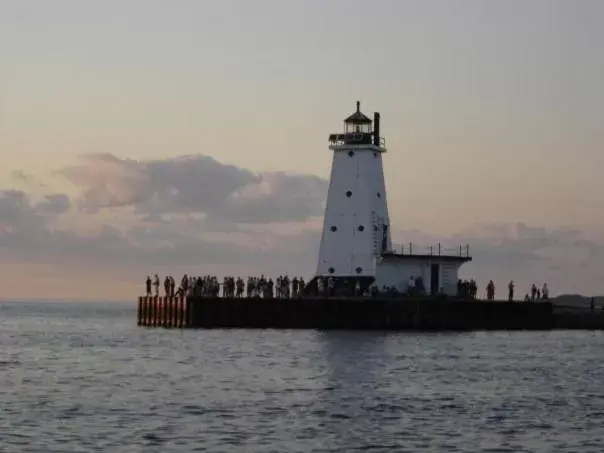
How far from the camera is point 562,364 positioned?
52.0 metres

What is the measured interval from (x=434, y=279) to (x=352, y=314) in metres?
7.33

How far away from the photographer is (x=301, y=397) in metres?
36.6

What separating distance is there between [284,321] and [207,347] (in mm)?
12937

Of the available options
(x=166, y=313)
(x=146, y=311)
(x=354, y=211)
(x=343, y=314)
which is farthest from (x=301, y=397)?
(x=146, y=311)

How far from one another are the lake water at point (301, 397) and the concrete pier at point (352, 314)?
598cm

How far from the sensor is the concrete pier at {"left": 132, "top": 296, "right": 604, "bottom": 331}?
68062 millimetres

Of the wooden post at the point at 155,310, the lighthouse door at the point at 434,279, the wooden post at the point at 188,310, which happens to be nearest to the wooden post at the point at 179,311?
the wooden post at the point at 188,310

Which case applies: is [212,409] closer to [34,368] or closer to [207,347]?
[34,368]

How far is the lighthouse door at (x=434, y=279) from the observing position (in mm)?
72875

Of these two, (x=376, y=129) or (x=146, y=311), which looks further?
(x=146, y=311)

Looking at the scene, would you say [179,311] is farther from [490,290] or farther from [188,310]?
[490,290]

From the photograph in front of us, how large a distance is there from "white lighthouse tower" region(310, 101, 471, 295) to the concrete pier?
2.63 meters

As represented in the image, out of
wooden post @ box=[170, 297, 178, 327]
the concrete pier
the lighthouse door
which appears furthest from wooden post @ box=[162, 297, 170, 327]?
the lighthouse door

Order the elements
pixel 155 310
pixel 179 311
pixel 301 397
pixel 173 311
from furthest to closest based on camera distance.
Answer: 1. pixel 155 310
2. pixel 173 311
3. pixel 179 311
4. pixel 301 397
